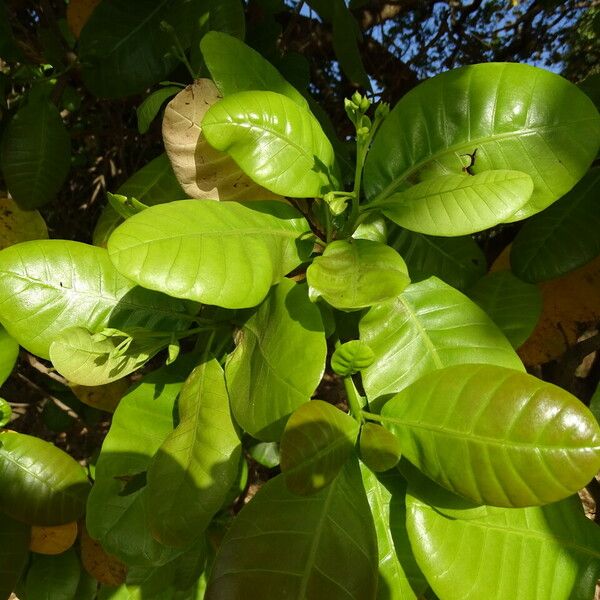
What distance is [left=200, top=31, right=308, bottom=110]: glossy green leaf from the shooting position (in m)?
0.92

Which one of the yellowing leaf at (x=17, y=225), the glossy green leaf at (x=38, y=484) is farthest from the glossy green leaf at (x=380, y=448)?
the yellowing leaf at (x=17, y=225)

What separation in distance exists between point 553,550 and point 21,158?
159 cm

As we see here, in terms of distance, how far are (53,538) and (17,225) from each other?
877 millimetres

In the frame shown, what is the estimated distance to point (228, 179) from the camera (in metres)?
1.00

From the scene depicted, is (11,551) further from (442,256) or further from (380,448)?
(442,256)

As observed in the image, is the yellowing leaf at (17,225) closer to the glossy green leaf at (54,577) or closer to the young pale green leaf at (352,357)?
the glossy green leaf at (54,577)

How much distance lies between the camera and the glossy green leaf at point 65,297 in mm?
941

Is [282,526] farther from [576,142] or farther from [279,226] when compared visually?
Answer: [576,142]

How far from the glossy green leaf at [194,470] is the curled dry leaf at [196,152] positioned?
37 centimetres

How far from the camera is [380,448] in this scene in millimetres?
772

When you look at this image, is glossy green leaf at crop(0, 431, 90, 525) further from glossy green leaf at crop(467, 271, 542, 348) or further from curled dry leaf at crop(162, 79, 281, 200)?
glossy green leaf at crop(467, 271, 542, 348)

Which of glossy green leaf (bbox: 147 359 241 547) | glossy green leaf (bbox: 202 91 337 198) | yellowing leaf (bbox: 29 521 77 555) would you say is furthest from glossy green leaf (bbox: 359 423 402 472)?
yellowing leaf (bbox: 29 521 77 555)

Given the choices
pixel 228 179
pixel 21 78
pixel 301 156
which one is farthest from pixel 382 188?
pixel 21 78

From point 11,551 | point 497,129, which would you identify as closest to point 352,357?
point 497,129
